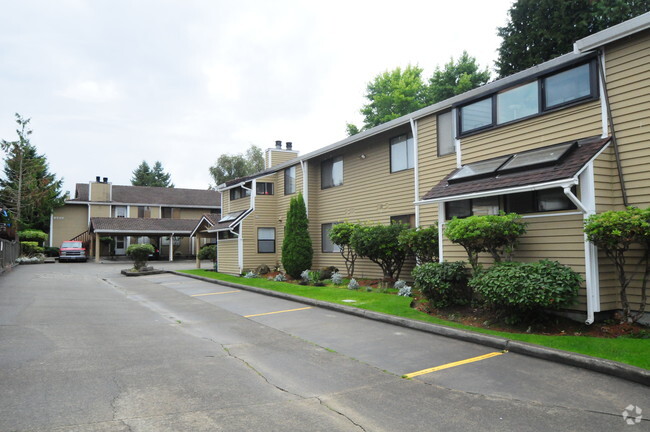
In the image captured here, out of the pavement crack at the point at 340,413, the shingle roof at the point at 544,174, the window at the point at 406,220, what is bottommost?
the pavement crack at the point at 340,413

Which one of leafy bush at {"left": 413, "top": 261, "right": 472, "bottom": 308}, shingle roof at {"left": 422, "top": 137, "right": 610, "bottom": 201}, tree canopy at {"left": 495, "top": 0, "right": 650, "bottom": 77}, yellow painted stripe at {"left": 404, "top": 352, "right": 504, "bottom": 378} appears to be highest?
tree canopy at {"left": 495, "top": 0, "right": 650, "bottom": 77}

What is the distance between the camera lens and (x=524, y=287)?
24.9 ft

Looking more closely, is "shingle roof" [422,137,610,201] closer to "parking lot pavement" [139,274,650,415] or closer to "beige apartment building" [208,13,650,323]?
"beige apartment building" [208,13,650,323]

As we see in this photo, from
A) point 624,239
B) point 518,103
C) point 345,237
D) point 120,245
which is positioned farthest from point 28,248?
point 624,239

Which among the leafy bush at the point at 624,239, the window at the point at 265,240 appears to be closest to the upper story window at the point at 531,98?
the leafy bush at the point at 624,239

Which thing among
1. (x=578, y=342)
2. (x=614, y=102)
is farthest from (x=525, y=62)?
(x=578, y=342)

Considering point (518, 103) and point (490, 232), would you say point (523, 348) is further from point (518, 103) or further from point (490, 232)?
point (518, 103)

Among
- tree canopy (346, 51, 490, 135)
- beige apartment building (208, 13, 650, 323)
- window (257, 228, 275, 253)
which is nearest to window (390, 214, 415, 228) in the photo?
beige apartment building (208, 13, 650, 323)

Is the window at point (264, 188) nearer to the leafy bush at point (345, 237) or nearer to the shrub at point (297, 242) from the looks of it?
the shrub at point (297, 242)

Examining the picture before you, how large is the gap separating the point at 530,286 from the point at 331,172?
13075mm

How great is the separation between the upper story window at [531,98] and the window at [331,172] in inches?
313

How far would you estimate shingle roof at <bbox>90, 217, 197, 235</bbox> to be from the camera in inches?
1516

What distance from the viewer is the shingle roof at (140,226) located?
126 feet

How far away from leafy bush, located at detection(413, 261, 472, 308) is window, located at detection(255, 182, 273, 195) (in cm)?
1447
